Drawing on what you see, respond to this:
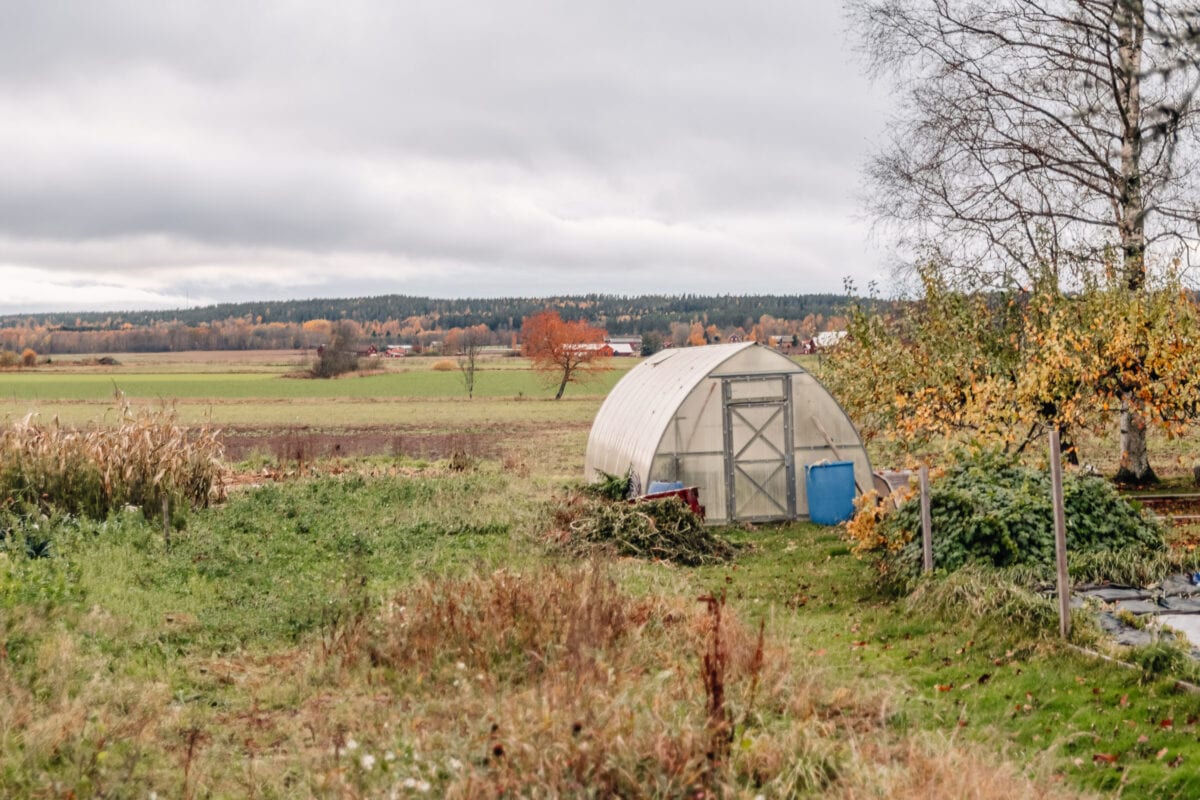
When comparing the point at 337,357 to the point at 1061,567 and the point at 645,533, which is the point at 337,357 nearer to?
the point at 645,533

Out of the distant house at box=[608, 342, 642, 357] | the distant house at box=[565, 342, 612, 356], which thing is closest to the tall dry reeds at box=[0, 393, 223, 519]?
the distant house at box=[565, 342, 612, 356]

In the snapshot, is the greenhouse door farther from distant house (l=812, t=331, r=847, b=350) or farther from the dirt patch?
the dirt patch

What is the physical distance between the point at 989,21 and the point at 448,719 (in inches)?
697

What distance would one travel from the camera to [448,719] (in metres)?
6.70

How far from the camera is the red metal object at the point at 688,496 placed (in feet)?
50.5

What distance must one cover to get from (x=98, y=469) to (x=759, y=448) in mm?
9982

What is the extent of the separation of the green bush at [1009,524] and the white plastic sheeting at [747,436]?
16.7ft

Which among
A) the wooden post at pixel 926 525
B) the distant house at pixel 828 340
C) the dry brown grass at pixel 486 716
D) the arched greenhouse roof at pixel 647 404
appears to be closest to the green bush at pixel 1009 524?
the wooden post at pixel 926 525

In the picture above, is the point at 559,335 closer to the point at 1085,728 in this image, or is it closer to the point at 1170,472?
the point at 1170,472

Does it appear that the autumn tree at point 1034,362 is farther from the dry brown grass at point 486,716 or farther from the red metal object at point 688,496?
the dry brown grass at point 486,716

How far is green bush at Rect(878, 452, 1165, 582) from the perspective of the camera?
10.9m

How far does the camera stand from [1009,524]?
11109mm

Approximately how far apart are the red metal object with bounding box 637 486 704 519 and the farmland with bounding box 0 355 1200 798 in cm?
135

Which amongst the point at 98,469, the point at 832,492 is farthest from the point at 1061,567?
the point at 98,469
